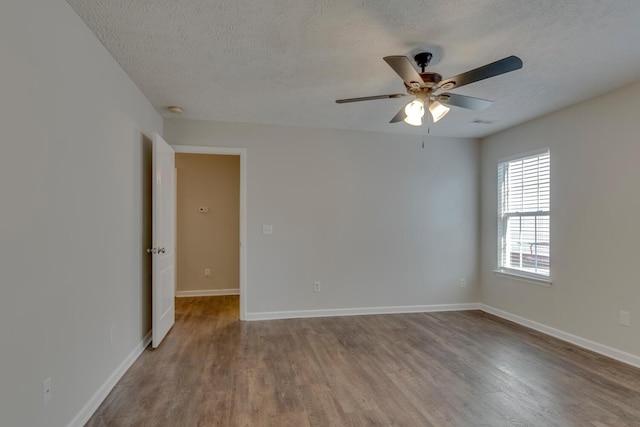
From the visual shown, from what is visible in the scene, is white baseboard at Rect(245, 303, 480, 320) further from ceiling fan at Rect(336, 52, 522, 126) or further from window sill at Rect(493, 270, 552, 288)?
ceiling fan at Rect(336, 52, 522, 126)

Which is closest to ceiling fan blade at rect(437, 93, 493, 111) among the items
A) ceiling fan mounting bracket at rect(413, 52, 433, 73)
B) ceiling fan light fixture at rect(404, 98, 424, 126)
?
ceiling fan light fixture at rect(404, 98, 424, 126)

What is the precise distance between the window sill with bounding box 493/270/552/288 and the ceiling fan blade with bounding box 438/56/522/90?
273 centimetres

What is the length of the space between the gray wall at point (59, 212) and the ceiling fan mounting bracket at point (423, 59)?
2.14 meters

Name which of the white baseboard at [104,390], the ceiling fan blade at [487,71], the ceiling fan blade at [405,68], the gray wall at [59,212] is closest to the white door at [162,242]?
the white baseboard at [104,390]

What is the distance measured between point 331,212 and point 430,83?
2.31 metres

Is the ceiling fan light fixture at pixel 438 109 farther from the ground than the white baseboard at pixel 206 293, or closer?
farther from the ground

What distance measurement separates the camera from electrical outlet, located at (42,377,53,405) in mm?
1595

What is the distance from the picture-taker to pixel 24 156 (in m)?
1.47

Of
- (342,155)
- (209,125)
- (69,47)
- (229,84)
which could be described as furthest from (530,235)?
(69,47)

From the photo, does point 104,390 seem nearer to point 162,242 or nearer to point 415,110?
point 162,242

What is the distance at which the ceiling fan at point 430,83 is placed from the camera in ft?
6.22

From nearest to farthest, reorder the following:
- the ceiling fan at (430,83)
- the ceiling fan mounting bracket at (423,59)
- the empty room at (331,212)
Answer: the empty room at (331,212) < the ceiling fan at (430,83) < the ceiling fan mounting bracket at (423,59)

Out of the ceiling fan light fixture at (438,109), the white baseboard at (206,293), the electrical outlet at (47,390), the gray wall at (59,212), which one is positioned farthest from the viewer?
the white baseboard at (206,293)

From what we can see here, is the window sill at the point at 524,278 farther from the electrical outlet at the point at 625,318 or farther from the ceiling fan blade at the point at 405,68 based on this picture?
the ceiling fan blade at the point at 405,68
